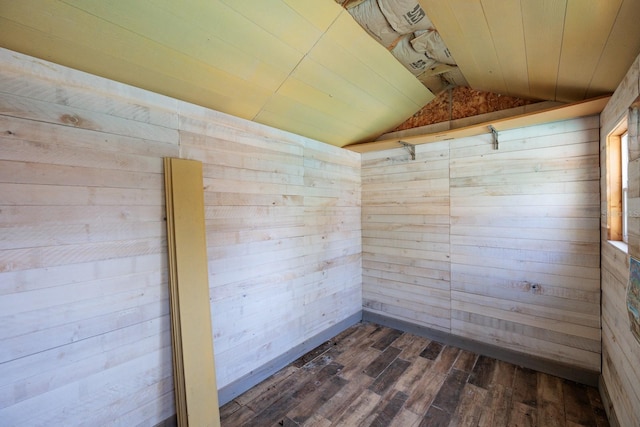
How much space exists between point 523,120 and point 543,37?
0.85 m

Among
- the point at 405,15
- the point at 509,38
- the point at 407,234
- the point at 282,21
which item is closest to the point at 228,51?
the point at 282,21

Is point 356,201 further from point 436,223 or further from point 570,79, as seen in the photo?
point 570,79

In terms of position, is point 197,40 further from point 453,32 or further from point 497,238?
point 497,238

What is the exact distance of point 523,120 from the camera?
7.46 feet

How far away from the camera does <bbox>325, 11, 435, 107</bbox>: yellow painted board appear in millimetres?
1796

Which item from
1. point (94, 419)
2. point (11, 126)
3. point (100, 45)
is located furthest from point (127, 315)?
point (100, 45)

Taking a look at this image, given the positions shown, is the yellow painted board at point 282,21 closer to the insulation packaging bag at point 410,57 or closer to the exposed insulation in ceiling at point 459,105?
the insulation packaging bag at point 410,57

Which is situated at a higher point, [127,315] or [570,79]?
[570,79]

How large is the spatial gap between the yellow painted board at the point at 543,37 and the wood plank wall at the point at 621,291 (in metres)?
0.37

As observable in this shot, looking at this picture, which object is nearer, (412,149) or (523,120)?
(523,120)

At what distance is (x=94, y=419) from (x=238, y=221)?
54.4 inches

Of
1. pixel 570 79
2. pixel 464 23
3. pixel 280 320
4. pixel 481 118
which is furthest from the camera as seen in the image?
pixel 481 118

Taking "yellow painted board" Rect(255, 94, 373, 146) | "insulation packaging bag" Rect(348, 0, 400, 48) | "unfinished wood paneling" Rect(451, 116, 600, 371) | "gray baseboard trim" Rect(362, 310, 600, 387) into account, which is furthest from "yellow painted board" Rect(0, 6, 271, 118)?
"gray baseboard trim" Rect(362, 310, 600, 387)

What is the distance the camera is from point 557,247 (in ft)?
7.74
